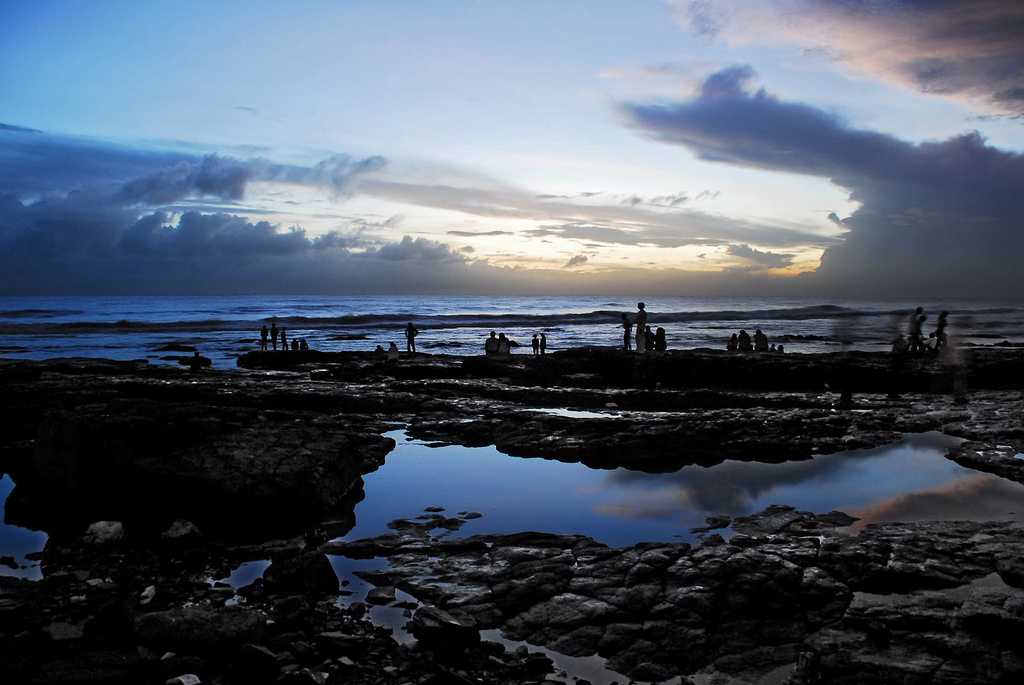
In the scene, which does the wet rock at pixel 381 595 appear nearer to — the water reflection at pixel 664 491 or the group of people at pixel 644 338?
the water reflection at pixel 664 491

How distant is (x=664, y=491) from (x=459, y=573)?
5005mm

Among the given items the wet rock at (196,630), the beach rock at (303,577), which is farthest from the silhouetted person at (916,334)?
the wet rock at (196,630)

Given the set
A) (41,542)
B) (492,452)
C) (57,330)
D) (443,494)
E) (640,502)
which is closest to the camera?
(41,542)

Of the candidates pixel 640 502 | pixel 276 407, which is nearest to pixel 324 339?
pixel 276 407

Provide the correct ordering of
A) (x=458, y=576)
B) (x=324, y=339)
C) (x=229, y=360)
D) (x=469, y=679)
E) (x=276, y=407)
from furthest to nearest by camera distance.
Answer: (x=324, y=339)
(x=229, y=360)
(x=276, y=407)
(x=458, y=576)
(x=469, y=679)

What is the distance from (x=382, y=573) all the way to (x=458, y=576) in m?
0.97

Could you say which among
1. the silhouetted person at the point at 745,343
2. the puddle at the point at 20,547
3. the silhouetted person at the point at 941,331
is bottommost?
the puddle at the point at 20,547

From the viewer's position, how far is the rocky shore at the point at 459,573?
5824mm

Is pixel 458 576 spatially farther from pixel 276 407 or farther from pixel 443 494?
pixel 276 407

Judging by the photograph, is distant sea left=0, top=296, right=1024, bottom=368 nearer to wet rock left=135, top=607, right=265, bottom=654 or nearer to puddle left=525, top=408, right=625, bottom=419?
puddle left=525, top=408, right=625, bottom=419

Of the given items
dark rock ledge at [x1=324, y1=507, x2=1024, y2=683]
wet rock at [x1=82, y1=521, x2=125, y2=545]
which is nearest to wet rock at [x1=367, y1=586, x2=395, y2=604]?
dark rock ledge at [x1=324, y1=507, x2=1024, y2=683]

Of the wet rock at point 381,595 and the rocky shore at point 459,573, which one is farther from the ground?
the rocky shore at point 459,573

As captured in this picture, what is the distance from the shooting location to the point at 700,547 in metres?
8.26

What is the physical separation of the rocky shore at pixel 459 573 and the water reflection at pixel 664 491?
59 centimetres
